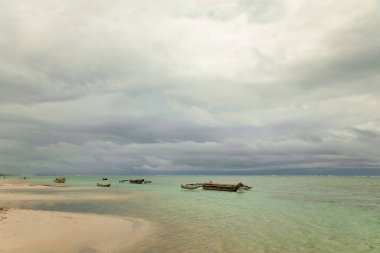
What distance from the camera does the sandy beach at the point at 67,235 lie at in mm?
16516

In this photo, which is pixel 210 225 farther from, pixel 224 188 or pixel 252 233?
pixel 224 188

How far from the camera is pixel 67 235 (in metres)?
19.6

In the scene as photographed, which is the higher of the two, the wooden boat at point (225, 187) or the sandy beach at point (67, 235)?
the wooden boat at point (225, 187)

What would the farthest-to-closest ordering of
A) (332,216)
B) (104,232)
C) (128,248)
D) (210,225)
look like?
(332,216) → (210,225) → (104,232) → (128,248)

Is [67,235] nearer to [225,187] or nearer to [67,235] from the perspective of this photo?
[67,235]

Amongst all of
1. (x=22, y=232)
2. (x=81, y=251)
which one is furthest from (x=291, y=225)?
(x=22, y=232)

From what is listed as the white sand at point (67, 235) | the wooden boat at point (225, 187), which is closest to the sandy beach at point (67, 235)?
the white sand at point (67, 235)

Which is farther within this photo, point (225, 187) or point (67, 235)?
point (225, 187)

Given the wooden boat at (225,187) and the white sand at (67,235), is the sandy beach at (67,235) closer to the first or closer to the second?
the white sand at (67,235)

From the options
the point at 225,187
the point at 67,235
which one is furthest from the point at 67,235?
the point at 225,187

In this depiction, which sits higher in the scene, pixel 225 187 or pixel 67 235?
pixel 225 187

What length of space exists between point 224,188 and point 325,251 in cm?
6248

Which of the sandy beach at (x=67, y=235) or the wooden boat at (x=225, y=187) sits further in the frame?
the wooden boat at (x=225, y=187)

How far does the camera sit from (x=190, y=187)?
84.1 metres
